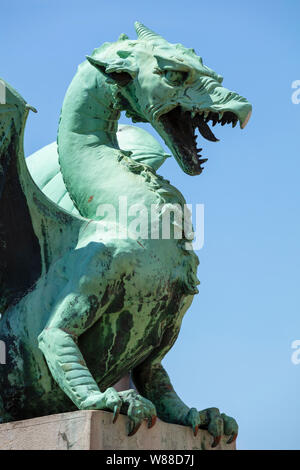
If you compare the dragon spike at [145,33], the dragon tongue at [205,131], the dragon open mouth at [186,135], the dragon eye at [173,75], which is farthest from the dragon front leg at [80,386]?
the dragon spike at [145,33]

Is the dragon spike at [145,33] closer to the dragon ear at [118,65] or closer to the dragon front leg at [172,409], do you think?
the dragon ear at [118,65]

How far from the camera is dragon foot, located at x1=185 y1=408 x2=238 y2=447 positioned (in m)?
5.23

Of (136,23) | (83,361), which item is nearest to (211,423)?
(83,361)

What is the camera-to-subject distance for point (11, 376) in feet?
17.2

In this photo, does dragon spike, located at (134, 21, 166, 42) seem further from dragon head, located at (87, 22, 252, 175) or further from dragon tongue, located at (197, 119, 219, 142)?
dragon tongue, located at (197, 119, 219, 142)

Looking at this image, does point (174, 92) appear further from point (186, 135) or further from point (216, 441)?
point (216, 441)

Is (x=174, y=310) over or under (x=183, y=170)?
under

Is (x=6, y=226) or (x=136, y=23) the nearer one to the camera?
(x=6, y=226)

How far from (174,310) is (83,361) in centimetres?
75

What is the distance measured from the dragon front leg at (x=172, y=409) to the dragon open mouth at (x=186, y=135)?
1311mm
